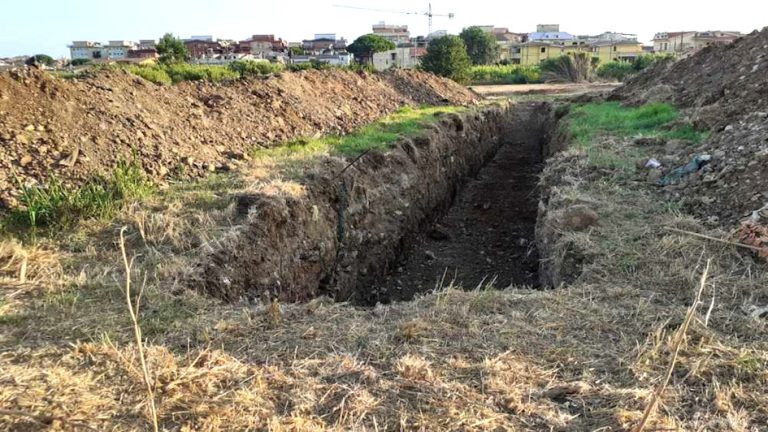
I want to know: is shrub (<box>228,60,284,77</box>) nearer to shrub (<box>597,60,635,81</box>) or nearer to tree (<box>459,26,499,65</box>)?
shrub (<box>597,60,635,81</box>)

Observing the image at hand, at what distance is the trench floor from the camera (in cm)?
757

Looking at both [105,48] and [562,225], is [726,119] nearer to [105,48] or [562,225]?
[562,225]

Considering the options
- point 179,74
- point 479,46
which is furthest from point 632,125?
point 479,46

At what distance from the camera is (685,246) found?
465cm

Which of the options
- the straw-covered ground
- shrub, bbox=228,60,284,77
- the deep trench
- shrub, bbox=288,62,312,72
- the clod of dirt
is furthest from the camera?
shrub, bbox=288,62,312,72

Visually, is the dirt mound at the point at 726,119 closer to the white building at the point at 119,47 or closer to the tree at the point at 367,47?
the tree at the point at 367,47

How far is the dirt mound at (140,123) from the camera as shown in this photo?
578 cm

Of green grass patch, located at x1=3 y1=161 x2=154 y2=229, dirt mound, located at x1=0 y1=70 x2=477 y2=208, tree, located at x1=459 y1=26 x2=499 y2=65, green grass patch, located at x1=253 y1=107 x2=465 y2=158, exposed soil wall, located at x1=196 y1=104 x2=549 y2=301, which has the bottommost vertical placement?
exposed soil wall, located at x1=196 y1=104 x2=549 y2=301

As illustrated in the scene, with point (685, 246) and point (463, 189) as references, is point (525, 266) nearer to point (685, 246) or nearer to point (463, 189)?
point (685, 246)

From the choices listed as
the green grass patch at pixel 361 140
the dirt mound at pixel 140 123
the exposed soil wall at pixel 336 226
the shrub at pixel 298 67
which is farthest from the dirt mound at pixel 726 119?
the shrub at pixel 298 67

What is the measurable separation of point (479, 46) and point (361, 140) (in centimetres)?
6679

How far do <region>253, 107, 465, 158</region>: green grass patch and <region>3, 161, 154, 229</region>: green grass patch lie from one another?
2.37 meters

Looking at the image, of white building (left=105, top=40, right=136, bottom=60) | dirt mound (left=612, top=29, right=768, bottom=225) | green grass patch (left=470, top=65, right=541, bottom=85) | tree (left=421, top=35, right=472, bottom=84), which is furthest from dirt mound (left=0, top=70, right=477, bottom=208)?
white building (left=105, top=40, right=136, bottom=60)

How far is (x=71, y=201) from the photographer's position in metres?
4.89
